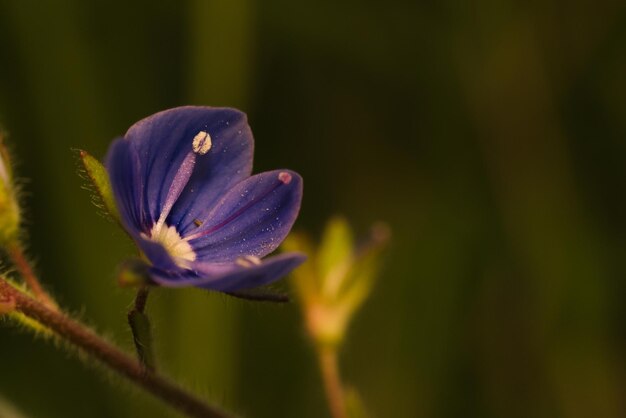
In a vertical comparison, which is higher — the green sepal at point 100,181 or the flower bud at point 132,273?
the green sepal at point 100,181

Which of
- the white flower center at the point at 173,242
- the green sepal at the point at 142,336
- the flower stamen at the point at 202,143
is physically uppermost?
the flower stamen at the point at 202,143

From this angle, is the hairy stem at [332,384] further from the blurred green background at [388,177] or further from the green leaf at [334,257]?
the blurred green background at [388,177]

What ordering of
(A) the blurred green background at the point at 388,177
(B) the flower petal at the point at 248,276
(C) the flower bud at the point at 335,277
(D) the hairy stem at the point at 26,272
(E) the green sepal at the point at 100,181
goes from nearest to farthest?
(B) the flower petal at the point at 248,276 → (E) the green sepal at the point at 100,181 → (D) the hairy stem at the point at 26,272 → (C) the flower bud at the point at 335,277 → (A) the blurred green background at the point at 388,177

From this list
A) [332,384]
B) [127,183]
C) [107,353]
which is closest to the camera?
[127,183]

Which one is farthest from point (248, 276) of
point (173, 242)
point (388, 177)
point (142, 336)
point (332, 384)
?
point (388, 177)

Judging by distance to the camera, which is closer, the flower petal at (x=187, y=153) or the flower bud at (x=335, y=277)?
the flower petal at (x=187, y=153)

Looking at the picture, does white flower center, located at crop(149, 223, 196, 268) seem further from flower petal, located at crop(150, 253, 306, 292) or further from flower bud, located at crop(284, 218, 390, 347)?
flower bud, located at crop(284, 218, 390, 347)

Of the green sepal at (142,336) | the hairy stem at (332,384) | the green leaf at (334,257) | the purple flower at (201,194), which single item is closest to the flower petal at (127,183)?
the purple flower at (201,194)

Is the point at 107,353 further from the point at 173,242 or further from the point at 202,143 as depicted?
the point at 202,143
